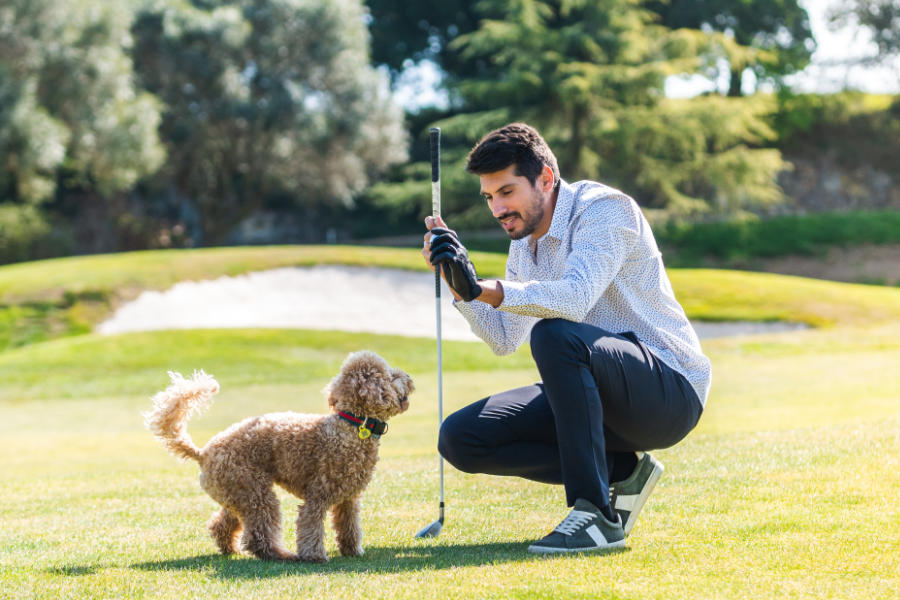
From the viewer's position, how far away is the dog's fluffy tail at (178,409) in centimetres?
406

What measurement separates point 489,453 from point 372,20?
136 ft

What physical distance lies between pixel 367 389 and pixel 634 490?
1.26 meters

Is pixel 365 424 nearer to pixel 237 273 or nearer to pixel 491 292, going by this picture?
pixel 491 292

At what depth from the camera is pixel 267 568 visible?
3.76 metres

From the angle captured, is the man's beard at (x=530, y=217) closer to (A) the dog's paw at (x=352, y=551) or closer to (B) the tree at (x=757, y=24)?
(A) the dog's paw at (x=352, y=551)

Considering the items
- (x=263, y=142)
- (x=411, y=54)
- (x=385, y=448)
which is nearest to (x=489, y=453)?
(x=385, y=448)

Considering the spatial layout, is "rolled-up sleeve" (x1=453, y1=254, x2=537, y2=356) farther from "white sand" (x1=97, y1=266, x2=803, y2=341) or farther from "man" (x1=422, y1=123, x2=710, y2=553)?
"white sand" (x1=97, y1=266, x2=803, y2=341)

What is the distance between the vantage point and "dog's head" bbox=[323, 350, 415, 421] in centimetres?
394

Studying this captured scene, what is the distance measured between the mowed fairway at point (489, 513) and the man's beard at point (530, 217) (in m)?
1.34

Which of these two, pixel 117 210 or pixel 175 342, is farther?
pixel 117 210

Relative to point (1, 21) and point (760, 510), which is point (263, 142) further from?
point (760, 510)

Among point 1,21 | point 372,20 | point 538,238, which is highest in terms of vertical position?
point 372,20

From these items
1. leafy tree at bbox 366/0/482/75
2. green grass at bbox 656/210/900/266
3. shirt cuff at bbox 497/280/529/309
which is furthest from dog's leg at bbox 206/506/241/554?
leafy tree at bbox 366/0/482/75

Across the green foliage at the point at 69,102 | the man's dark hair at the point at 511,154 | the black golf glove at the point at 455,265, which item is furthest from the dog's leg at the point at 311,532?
the green foliage at the point at 69,102
